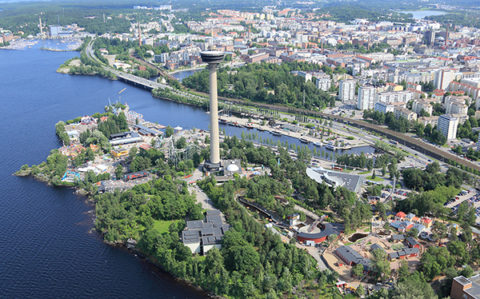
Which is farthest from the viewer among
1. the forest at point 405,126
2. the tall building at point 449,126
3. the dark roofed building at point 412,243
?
the tall building at point 449,126

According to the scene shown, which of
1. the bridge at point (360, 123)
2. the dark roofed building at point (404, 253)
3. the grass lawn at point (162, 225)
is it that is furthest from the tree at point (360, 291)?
the bridge at point (360, 123)

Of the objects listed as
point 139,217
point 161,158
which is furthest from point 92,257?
point 161,158

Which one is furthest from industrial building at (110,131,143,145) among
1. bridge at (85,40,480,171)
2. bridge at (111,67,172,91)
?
bridge at (111,67,172,91)

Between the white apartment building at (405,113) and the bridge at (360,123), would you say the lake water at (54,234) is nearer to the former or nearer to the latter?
the bridge at (360,123)

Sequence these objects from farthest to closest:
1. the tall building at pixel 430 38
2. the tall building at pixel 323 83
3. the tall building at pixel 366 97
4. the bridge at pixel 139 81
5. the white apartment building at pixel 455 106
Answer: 1. the tall building at pixel 430 38
2. the bridge at pixel 139 81
3. the tall building at pixel 323 83
4. the tall building at pixel 366 97
5. the white apartment building at pixel 455 106

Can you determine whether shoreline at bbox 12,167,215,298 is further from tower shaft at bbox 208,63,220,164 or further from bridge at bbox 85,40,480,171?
bridge at bbox 85,40,480,171

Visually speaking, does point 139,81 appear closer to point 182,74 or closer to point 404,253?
point 182,74
